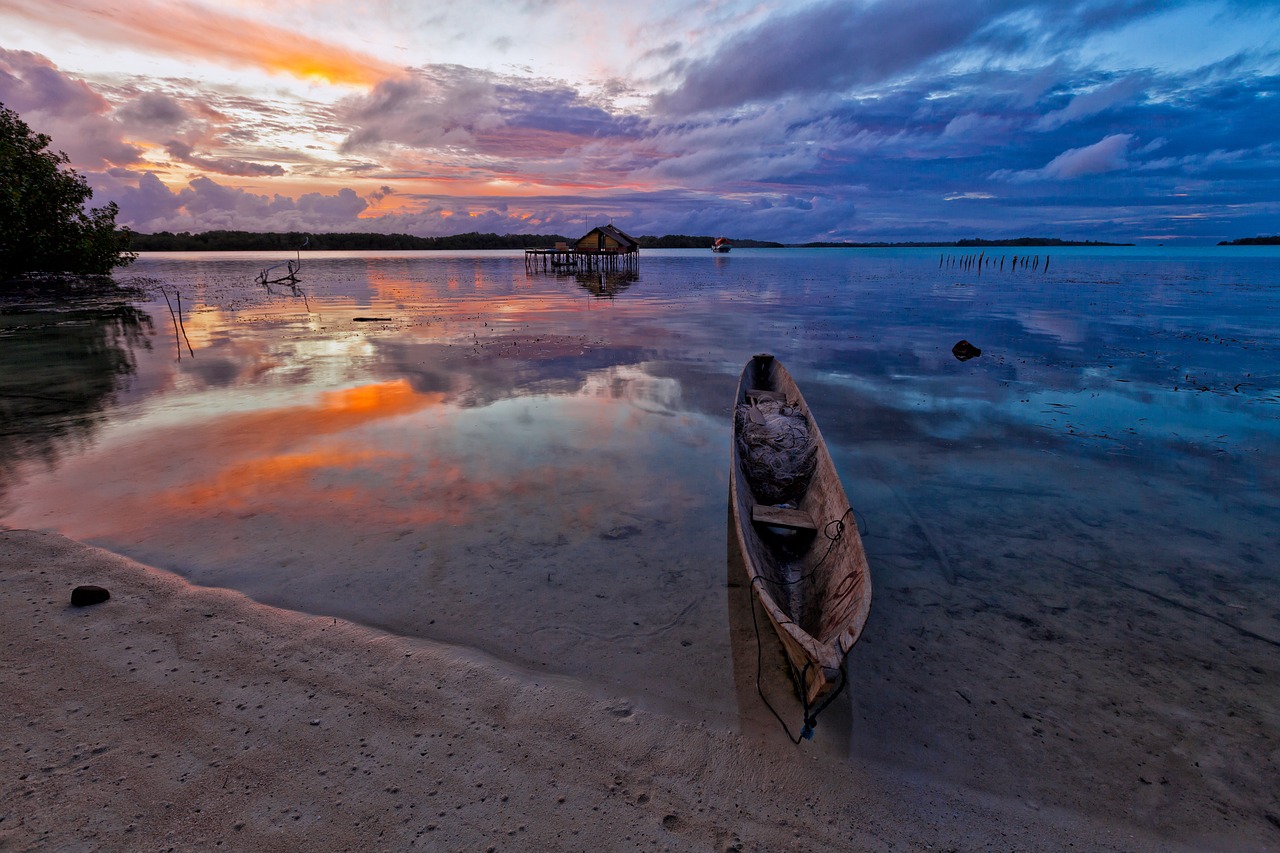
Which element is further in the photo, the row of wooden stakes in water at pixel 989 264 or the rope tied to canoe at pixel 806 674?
the row of wooden stakes in water at pixel 989 264

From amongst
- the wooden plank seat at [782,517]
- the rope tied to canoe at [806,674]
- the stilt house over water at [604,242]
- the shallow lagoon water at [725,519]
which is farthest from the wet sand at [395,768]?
the stilt house over water at [604,242]

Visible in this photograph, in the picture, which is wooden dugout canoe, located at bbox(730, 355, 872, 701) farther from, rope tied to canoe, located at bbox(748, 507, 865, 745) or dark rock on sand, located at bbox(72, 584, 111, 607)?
dark rock on sand, located at bbox(72, 584, 111, 607)

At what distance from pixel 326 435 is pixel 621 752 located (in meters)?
8.98

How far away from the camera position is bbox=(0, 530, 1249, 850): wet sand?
3404mm

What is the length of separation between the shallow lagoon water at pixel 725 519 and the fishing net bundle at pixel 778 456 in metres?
0.75

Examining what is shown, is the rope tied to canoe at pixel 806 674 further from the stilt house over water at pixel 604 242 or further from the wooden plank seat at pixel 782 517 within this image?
the stilt house over water at pixel 604 242

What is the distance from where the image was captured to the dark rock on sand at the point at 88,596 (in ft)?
17.1

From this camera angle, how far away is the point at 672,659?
5.14m

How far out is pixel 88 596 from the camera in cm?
526

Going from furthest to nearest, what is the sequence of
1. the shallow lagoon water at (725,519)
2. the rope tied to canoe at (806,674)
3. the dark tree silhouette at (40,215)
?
the dark tree silhouette at (40,215)
the shallow lagoon water at (725,519)
the rope tied to canoe at (806,674)

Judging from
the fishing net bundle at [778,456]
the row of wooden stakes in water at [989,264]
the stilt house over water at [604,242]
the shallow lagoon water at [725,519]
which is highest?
the stilt house over water at [604,242]

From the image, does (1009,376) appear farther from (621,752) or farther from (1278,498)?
(621,752)

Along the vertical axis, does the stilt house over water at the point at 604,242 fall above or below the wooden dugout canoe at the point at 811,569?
above

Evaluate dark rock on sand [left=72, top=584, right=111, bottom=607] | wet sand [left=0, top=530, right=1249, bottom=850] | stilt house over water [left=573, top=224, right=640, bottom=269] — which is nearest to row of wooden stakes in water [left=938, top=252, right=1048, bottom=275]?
stilt house over water [left=573, top=224, right=640, bottom=269]
